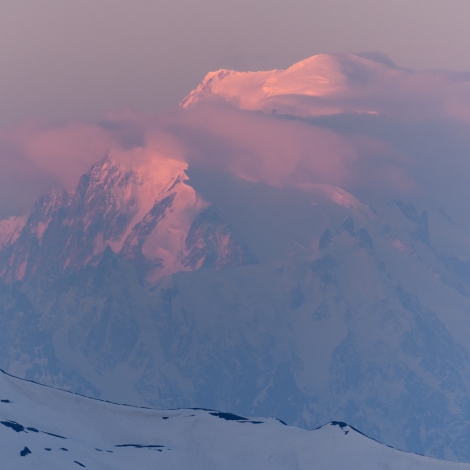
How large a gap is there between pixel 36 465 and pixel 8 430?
12569mm

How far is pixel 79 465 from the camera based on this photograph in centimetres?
19525

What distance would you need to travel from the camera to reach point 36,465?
18938cm

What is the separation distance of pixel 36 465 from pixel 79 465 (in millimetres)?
8397

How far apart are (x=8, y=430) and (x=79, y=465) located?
13774 millimetres

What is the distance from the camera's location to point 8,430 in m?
200
